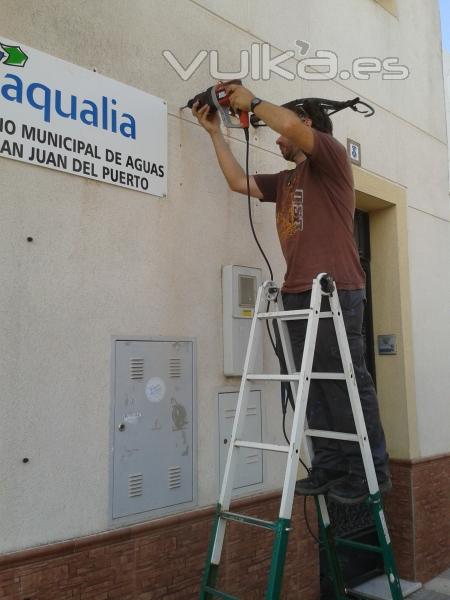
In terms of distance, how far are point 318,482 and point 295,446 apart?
2.15ft

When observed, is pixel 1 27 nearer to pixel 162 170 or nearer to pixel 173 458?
pixel 162 170

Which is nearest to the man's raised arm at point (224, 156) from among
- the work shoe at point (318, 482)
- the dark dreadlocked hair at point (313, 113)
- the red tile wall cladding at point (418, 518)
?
the dark dreadlocked hair at point (313, 113)

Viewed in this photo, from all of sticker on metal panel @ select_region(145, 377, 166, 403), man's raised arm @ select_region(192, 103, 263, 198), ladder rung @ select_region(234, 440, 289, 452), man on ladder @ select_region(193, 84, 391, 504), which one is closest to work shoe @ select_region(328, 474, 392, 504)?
man on ladder @ select_region(193, 84, 391, 504)

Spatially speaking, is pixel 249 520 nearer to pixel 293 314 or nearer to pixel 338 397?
pixel 338 397

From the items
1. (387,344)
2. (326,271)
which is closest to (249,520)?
(326,271)

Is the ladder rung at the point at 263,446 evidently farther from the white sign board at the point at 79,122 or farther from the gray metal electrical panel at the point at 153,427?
the white sign board at the point at 79,122

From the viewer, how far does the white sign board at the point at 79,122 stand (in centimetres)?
288

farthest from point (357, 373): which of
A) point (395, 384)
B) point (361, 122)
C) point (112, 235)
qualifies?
point (361, 122)

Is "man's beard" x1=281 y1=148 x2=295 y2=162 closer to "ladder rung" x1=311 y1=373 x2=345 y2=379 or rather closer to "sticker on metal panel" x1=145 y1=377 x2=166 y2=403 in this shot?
"ladder rung" x1=311 y1=373 x2=345 y2=379

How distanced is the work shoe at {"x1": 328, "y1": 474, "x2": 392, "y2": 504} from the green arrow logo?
8.81 ft

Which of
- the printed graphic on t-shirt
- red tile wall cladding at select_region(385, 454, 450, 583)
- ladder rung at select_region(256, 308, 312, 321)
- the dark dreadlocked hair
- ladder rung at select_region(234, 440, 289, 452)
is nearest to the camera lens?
ladder rung at select_region(234, 440, 289, 452)

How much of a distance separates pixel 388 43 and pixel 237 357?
379cm

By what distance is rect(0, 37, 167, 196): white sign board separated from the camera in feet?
9.46

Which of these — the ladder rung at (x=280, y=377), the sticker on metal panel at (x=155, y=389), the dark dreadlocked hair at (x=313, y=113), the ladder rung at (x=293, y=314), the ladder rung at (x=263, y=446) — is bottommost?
the ladder rung at (x=263, y=446)
